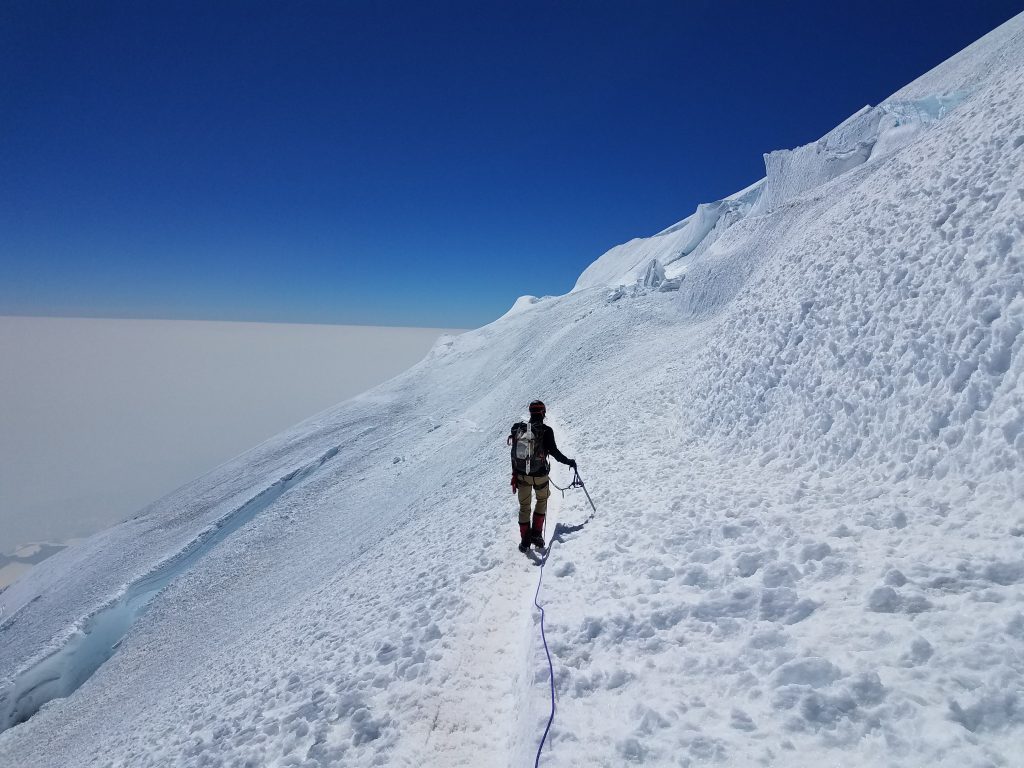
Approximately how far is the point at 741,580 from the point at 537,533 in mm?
3920

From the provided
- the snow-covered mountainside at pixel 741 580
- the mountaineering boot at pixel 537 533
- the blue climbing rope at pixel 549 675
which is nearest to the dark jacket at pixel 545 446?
the mountaineering boot at pixel 537 533

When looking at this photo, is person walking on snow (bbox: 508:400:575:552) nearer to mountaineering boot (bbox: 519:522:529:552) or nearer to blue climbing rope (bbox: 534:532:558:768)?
mountaineering boot (bbox: 519:522:529:552)

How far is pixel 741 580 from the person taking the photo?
5.83 m

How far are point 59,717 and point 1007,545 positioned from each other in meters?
27.6

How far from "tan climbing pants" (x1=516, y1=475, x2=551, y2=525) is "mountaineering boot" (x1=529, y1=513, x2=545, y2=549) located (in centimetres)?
13

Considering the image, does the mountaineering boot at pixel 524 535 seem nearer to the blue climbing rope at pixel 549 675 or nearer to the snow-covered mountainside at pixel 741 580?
the snow-covered mountainside at pixel 741 580

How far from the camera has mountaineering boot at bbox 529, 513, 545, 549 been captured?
8.80 meters

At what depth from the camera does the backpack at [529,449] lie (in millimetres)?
8109

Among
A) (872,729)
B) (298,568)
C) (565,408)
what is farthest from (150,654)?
(872,729)

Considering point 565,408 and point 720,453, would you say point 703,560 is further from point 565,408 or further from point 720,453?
point 565,408

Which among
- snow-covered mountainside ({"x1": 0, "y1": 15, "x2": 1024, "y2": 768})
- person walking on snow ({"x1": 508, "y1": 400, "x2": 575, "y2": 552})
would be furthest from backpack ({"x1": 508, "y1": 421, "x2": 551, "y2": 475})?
snow-covered mountainside ({"x1": 0, "y1": 15, "x2": 1024, "y2": 768})

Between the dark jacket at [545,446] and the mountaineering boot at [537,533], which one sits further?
the mountaineering boot at [537,533]

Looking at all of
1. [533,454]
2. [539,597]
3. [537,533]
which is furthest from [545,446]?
[539,597]

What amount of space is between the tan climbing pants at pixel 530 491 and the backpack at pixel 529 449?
0.15m
